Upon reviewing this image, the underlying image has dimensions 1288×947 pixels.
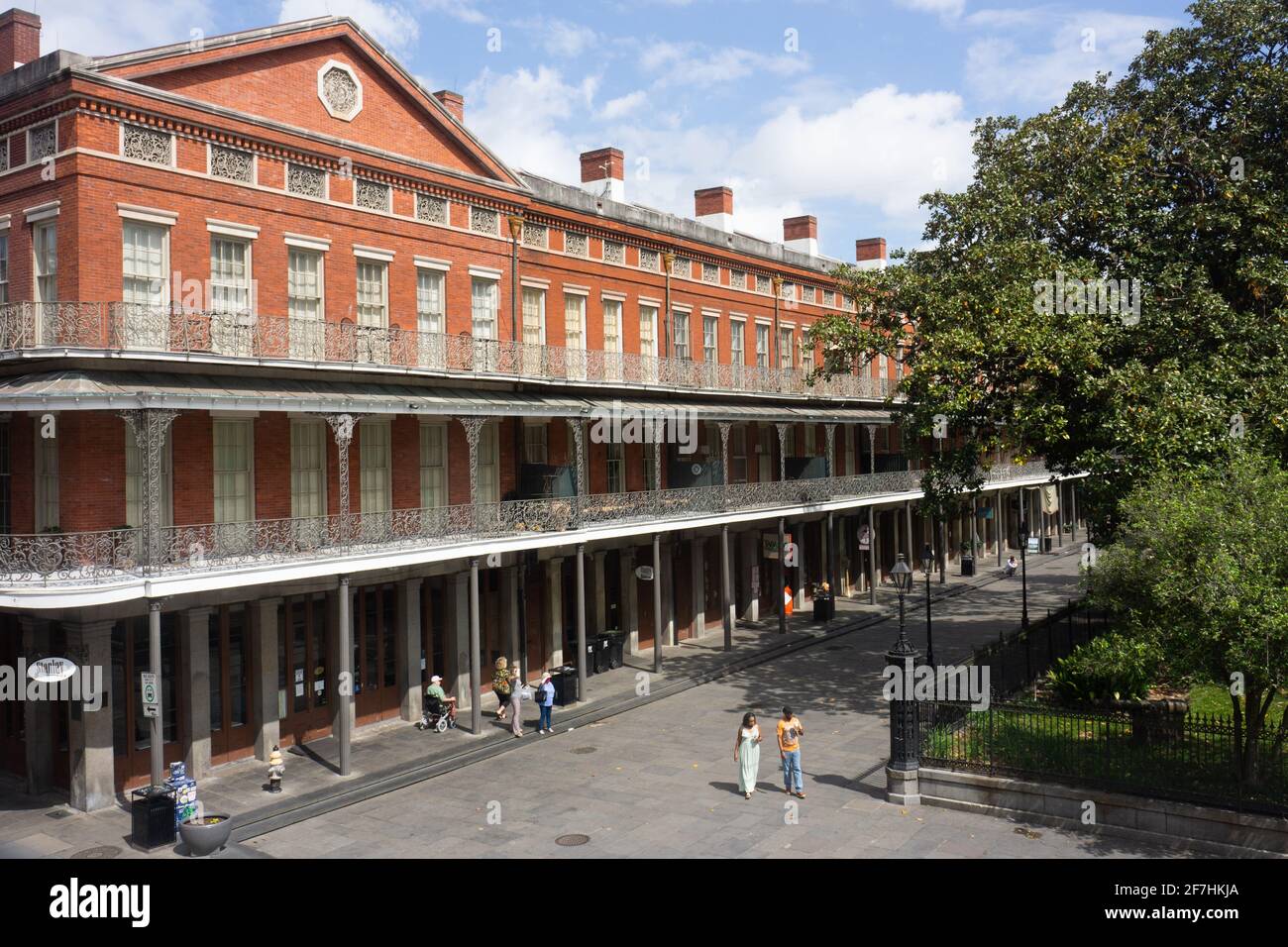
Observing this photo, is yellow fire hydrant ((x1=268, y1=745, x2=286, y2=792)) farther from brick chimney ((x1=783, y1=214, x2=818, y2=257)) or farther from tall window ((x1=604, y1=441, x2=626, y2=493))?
brick chimney ((x1=783, y1=214, x2=818, y2=257))

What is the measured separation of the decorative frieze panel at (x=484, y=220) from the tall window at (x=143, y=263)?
7318 millimetres

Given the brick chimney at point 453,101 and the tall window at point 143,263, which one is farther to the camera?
the brick chimney at point 453,101

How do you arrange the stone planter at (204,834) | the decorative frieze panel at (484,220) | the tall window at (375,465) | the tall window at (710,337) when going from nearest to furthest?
the stone planter at (204,834) < the tall window at (375,465) < the decorative frieze panel at (484,220) < the tall window at (710,337)

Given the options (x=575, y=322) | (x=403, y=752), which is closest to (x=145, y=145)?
(x=403, y=752)

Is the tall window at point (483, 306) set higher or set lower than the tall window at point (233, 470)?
higher

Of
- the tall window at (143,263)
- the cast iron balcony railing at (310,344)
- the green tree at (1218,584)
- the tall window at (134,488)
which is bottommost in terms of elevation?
the green tree at (1218,584)

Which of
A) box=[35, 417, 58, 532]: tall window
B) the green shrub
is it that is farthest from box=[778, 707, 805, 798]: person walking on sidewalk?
box=[35, 417, 58, 532]: tall window

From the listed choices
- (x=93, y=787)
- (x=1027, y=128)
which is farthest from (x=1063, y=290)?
(x=93, y=787)

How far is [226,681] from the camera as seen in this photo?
17719mm

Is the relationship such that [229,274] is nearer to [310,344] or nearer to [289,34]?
[310,344]

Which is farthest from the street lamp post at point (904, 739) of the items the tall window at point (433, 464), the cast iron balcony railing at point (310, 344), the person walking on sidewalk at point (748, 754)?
the tall window at point (433, 464)

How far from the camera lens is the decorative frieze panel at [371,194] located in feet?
66.2

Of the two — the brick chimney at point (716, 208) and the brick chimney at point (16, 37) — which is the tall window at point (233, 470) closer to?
the brick chimney at point (16, 37)

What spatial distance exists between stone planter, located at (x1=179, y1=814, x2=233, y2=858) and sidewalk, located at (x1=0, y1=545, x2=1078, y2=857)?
1.42 feet
